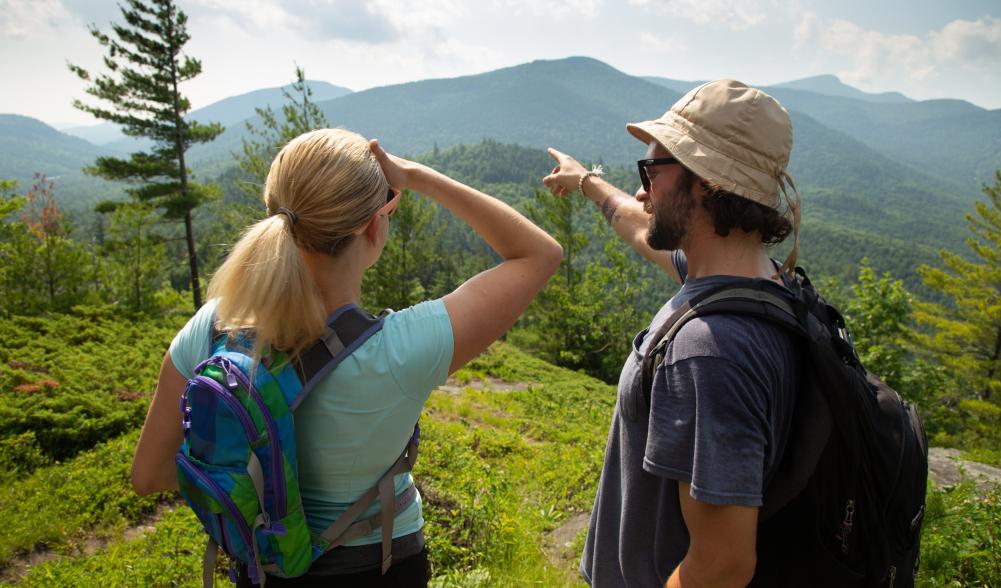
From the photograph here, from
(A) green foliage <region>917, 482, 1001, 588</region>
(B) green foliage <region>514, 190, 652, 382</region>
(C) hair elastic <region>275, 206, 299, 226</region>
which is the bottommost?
(B) green foliage <region>514, 190, 652, 382</region>

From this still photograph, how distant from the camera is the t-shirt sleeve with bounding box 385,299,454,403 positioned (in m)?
1.38

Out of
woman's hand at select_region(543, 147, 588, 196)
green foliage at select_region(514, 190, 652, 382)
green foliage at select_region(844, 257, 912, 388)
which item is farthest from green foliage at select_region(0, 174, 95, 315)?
green foliage at select_region(844, 257, 912, 388)

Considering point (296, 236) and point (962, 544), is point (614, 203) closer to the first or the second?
point (296, 236)

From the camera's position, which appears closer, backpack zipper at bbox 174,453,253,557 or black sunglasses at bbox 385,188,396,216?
backpack zipper at bbox 174,453,253,557

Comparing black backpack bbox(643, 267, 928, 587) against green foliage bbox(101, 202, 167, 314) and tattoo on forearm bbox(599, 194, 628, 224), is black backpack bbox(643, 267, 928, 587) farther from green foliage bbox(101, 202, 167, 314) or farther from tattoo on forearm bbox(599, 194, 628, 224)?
green foliage bbox(101, 202, 167, 314)

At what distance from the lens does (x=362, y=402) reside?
139 centimetres

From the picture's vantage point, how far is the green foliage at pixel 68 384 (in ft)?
21.9

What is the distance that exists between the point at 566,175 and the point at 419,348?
130 centimetres

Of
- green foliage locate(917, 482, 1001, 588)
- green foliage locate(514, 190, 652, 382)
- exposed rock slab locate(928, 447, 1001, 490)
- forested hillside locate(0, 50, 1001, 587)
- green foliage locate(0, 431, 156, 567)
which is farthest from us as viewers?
green foliage locate(514, 190, 652, 382)

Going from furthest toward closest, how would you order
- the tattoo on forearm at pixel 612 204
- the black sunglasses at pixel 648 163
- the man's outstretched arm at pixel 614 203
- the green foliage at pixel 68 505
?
the green foliage at pixel 68 505 → the tattoo on forearm at pixel 612 204 → the man's outstretched arm at pixel 614 203 → the black sunglasses at pixel 648 163

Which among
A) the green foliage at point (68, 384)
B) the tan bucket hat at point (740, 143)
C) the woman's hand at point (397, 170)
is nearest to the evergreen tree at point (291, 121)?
the green foliage at point (68, 384)

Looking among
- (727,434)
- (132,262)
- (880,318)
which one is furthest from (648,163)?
(880,318)

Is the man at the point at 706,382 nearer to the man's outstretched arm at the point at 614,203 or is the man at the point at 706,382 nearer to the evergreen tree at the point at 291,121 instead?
the man's outstretched arm at the point at 614,203

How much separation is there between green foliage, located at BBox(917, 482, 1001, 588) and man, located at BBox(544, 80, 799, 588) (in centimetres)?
210
